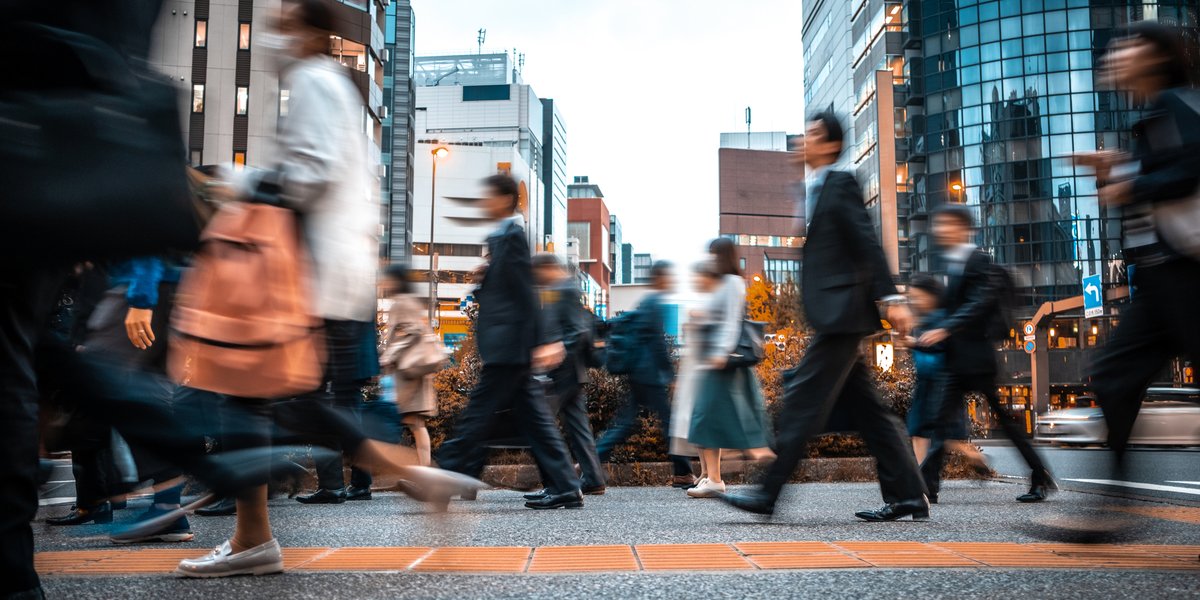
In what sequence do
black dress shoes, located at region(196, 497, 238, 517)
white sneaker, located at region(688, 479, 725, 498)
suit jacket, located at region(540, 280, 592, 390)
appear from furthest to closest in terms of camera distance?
suit jacket, located at region(540, 280, 592, 390), white sneaker, located at region(688, 479, 725, 498), black dress shoes, located at region(196, 497, 238, 517)

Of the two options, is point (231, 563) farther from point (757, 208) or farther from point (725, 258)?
point (757, 208)

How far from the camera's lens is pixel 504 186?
5898 mm

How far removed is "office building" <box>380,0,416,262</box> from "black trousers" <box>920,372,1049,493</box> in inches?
3063

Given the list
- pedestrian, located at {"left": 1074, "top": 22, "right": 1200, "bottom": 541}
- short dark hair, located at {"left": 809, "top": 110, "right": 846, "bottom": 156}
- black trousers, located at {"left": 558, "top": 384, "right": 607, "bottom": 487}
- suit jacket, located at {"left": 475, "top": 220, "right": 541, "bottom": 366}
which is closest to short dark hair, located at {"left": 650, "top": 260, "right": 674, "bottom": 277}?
black trousers, located at {"left": 558, "top": 384, "right": 607, "bottom": 487}

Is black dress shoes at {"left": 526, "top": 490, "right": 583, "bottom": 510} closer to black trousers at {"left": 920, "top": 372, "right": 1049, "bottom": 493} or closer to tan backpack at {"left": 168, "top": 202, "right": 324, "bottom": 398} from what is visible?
black trousers at {"left": 920, "top": 372, "right": 1049, "bottom": 493}

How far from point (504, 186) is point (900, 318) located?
4.22 metres

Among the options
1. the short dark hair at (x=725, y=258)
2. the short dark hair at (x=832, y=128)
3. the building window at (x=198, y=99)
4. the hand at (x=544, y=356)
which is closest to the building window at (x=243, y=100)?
the building window at (x=198, y=99)

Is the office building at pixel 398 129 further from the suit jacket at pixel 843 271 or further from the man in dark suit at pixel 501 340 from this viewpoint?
the suit jacket at pixel 843 271

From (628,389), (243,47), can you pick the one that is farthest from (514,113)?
(628,389)

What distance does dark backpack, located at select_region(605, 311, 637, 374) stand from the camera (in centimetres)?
862

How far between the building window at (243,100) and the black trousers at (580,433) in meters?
44.9

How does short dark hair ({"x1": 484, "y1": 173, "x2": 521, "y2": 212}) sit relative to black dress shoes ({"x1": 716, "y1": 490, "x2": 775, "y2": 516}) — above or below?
above

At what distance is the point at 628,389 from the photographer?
9414mm

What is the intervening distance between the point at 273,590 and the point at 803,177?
3174 mm
